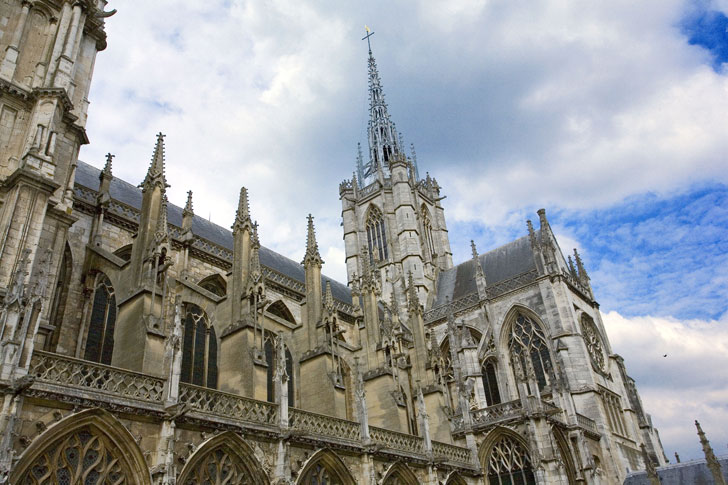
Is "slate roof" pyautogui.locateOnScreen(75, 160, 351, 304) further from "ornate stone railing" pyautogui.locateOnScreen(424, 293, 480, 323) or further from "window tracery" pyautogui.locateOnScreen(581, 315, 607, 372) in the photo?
"window tracery" pyautogui.locateOnScreen(581, 315, 607, 372)

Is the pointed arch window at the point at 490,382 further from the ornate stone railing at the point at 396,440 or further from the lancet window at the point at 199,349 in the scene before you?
the lancet window at the point at 199,349

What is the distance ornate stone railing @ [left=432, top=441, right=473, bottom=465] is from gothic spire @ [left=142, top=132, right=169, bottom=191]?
10.7 metres

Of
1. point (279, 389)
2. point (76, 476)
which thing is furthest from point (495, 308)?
point (76, 476)

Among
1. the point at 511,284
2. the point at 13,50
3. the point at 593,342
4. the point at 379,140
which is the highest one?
the point at 379,140

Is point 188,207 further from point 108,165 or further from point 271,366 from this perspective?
point 271,366

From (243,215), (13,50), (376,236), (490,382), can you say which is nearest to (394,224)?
(376,236)

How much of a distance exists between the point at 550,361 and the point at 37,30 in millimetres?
20651

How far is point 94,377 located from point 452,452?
39.1 ft

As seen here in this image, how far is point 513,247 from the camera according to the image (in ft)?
93.2

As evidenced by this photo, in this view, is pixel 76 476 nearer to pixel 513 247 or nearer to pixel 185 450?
pixel 185 450

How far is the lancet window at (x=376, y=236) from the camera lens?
3338 cm

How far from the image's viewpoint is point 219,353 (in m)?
13.7

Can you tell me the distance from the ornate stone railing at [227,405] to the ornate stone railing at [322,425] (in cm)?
62

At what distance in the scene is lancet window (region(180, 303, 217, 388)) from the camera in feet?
48.0
